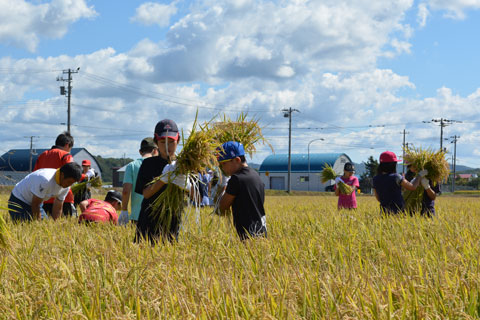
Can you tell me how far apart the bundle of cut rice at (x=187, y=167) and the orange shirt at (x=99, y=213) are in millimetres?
2408

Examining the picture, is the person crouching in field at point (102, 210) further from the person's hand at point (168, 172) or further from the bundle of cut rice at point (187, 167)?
the person's hand at point (168, 172)

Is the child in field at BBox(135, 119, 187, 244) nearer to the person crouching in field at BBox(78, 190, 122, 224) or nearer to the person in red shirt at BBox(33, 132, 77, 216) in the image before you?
the person crouching in field at BBox(78, 190, 122, 224)

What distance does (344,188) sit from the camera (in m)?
8.52

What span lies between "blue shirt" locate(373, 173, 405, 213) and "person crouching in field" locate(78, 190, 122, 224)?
11.5 feet

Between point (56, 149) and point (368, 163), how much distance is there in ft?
195

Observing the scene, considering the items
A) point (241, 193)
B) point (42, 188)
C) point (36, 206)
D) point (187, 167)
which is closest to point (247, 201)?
point (241, 193)

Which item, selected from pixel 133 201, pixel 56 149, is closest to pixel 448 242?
pixel 133 201

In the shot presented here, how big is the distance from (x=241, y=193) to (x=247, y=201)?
0.31 feet

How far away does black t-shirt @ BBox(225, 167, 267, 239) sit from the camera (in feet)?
12.1

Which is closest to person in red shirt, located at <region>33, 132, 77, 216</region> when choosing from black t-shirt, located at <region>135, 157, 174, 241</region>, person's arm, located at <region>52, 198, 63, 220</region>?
person's arm, located at <region>52, 198, 63, 220</region>

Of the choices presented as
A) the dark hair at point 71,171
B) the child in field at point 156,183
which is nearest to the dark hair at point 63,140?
the dark hair at point 71,171

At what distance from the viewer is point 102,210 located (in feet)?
20.2

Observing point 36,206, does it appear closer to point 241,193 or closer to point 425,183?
point 241,193

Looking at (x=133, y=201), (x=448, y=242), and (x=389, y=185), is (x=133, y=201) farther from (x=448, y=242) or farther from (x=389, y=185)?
(x=389, y=185)
